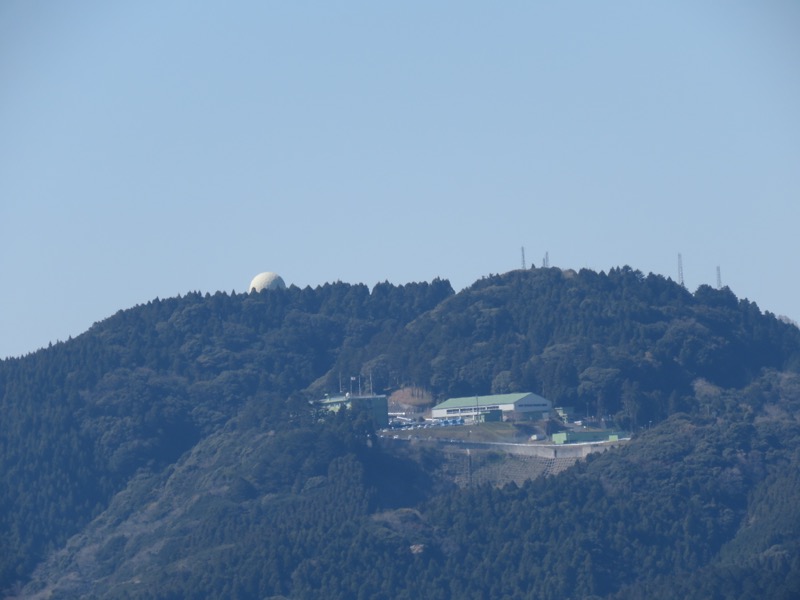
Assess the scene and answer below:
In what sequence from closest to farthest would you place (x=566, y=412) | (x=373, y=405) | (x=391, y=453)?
1. (x=391, y=453)
2. (x=373, y=405)
3. (x=566, y=412)

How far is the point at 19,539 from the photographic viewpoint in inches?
4540

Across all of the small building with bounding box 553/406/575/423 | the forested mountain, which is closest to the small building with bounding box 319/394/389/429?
the forested mountain

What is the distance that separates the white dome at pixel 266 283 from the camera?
5955 inches

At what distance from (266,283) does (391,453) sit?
38.6 metres

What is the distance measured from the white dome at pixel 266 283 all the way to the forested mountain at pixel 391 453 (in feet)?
6.34

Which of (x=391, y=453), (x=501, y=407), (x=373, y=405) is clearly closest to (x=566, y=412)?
(x=501, y=407)

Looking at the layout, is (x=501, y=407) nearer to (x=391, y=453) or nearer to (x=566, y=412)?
(x=566, y=412)

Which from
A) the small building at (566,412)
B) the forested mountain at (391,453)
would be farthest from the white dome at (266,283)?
the small building at (566,412)

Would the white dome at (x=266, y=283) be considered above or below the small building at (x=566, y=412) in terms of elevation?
above

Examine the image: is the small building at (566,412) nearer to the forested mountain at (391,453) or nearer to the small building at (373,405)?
the forested mountain at (391,453)

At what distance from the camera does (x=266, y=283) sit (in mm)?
151375

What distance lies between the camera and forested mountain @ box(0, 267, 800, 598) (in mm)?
96000

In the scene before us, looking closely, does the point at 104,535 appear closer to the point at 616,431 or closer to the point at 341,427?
the point at 341,427

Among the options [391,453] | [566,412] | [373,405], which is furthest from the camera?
[566,412]
